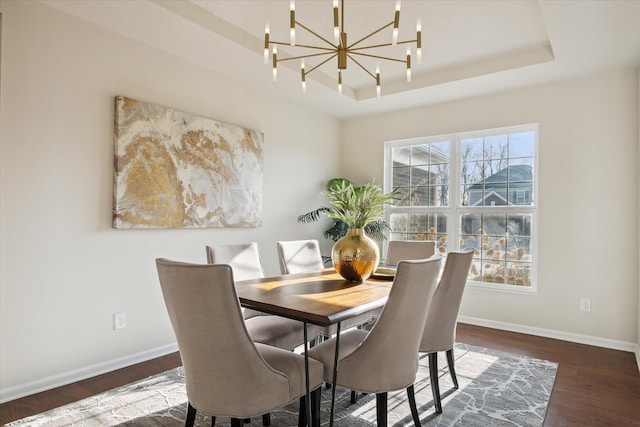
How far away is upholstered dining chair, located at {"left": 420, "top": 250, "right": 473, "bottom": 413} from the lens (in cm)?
236

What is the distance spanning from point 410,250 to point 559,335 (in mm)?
1843

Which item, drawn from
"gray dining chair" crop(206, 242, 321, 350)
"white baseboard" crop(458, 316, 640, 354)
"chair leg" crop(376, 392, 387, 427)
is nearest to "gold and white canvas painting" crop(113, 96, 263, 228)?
"gray dining chair" crop(206, 242, 321, 350)

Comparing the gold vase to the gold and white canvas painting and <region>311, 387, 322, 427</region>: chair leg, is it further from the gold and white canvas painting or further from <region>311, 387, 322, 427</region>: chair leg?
the gold and white canvas painting

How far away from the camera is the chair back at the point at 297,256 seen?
3072 millimetres

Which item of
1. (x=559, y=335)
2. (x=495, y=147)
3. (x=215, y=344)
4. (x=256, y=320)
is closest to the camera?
(x=215, y=344)

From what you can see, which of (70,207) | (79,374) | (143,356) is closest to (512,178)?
(143,356)

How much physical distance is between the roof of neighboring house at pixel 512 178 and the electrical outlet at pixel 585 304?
1185 millimetres

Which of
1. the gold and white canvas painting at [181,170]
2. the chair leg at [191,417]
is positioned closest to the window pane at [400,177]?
the gold and white canvas painting at [181,170]

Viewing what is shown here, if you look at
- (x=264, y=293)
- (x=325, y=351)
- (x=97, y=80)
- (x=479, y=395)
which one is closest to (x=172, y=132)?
(x=97, y=80)

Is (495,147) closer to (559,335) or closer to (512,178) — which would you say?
(512,178)

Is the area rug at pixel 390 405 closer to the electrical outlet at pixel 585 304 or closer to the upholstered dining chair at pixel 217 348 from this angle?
the upholstered dining chair at pixel 217 348

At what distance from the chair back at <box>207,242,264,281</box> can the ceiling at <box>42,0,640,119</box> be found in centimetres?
159

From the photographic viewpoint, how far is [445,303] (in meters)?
2.40

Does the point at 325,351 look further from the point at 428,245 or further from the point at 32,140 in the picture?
the point at 32,140
